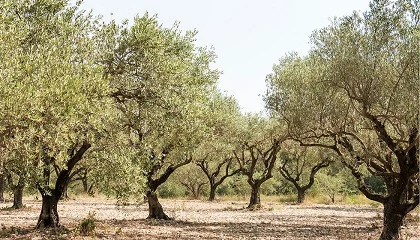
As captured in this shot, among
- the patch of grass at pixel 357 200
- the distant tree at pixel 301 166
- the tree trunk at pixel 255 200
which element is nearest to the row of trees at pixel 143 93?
the tree trunk at pixel 255 200

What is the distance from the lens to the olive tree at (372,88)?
19156 millimetres

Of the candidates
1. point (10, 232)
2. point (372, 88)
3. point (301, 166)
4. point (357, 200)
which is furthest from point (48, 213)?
point (301, 166)

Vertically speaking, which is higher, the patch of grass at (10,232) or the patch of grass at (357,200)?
the patch of grass at (10,232)

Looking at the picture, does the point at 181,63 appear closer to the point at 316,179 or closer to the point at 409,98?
the point at 409,98

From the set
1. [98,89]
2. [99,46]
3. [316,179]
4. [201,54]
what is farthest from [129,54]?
[316,179]

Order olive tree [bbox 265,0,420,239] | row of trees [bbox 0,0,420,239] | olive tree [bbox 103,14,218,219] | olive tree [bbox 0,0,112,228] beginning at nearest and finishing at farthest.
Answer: olive tree [bbox 0,0,112,228], row of trees [bbox 0,0,420,239], olive tree [bbox 265,0,420,239], olive tree [bbox 103,14,218,219]

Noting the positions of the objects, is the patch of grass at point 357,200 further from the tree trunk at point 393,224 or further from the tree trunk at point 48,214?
the tree trunk at point 48,214

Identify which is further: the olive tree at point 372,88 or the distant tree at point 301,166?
the distant tree at point 301,166

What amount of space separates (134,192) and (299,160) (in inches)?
2187

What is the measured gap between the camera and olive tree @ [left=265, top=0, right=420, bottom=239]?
62.8ft

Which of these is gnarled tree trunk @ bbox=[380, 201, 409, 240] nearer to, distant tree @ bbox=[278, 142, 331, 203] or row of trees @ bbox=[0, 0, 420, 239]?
row of trees @ bbox=[0, 0, 420, 239]

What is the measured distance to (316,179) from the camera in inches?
2899

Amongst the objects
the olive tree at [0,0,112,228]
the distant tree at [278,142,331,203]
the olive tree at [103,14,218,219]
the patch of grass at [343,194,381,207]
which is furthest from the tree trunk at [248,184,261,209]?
the olive tree at [0,0,112,228]

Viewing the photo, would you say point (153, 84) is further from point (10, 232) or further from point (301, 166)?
point (301, 166)
